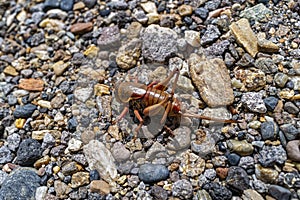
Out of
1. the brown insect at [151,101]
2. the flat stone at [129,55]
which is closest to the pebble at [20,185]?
→ the brown insect at [151,101]

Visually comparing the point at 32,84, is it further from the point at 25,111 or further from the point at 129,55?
the point at 129,55

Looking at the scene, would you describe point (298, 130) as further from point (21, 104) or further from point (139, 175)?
point (21, 104)

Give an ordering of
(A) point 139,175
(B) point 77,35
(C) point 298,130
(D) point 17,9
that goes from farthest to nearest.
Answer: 1. (D) point 17,9
2. (B) point 77,35
3. (A) point 139,175
4. (C) point 298,130

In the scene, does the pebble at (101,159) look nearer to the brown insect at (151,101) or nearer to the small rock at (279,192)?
the brown insect at (151,101)

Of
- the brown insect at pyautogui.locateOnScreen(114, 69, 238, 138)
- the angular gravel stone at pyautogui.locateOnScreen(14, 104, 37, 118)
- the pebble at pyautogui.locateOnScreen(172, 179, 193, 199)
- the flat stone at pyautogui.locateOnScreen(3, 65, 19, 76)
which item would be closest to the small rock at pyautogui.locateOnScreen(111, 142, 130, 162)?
the brown insect at pyautogui.locateOnScreen(114, 69, 238, 138)

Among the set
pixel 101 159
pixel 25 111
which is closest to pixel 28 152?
pixel 25 111

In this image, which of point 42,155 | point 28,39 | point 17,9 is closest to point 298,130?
point 42,155
